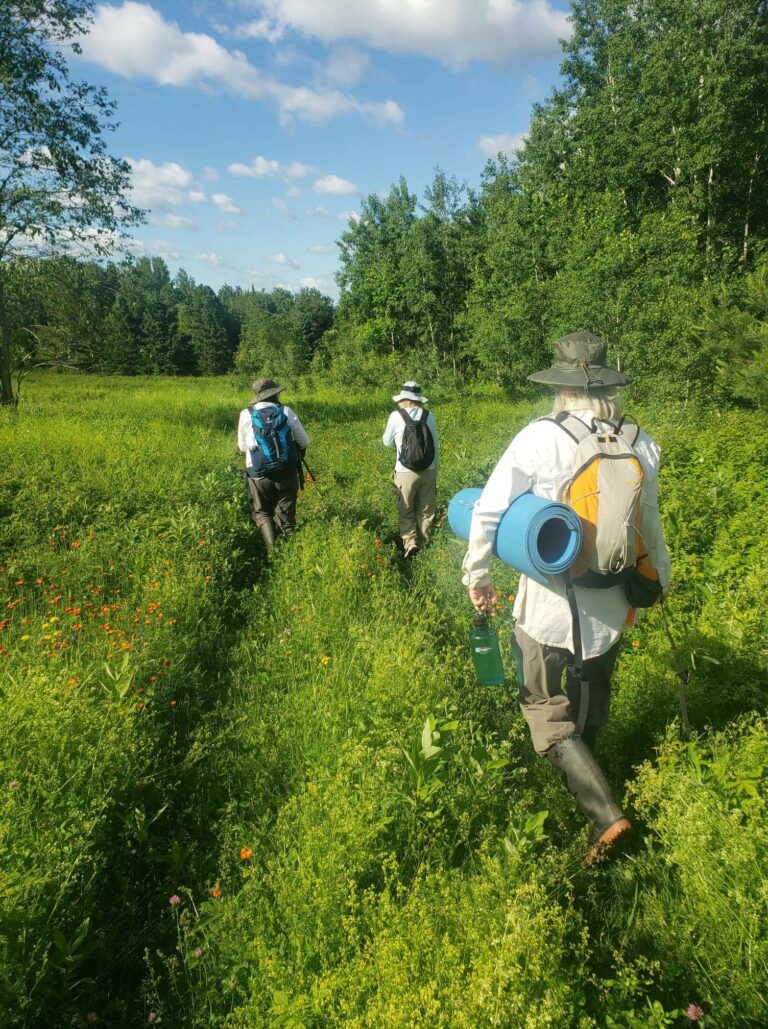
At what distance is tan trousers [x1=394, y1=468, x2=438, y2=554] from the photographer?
6.17m

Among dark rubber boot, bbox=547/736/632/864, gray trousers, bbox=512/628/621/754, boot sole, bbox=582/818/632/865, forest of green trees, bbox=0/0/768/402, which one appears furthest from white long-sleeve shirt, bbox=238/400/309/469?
forest of green trees, bbox=0/0/768/402

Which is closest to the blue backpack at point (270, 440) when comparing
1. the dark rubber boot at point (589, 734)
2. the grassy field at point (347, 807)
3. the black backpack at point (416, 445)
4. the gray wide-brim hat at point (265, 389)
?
Answer: the gray wide-brim hat at point (265, 389)

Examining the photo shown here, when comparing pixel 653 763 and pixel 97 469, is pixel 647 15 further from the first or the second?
pixel 653 763

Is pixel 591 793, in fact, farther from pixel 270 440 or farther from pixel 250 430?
pixel 250 430

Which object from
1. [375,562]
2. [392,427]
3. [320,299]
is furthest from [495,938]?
[320,299]

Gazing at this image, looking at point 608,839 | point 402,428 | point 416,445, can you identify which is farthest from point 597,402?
point 402,428

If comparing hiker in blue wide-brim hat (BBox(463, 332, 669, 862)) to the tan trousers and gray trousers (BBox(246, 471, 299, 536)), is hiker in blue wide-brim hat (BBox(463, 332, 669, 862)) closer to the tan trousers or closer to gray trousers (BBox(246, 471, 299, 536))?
the tan trousers

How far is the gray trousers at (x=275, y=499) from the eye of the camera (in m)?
5.89

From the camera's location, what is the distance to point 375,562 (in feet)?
16.9

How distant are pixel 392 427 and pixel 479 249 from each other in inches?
949

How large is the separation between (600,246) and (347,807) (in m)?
15.7

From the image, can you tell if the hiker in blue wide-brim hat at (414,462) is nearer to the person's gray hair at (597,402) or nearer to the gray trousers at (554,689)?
the person's gray hair at (597,402)

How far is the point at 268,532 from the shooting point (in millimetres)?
5973

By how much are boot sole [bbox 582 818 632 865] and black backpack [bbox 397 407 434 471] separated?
13.7 ft
